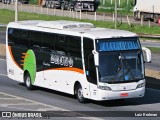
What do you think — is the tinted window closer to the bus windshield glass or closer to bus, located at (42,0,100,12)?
the bus windshield glass

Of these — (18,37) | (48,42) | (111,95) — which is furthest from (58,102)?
(18,37)

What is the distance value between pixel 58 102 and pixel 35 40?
4.63 m

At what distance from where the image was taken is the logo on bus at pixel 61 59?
26.1 meters

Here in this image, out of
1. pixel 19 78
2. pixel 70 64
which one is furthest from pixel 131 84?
pixel 19 78

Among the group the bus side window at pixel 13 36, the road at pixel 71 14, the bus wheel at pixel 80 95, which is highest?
the bus side window at pixel 13 36

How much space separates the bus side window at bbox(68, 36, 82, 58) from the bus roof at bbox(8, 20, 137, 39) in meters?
0.20

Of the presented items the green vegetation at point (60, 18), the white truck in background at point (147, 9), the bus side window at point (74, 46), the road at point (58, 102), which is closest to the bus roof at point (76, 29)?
the bus side window at point (74, 46)

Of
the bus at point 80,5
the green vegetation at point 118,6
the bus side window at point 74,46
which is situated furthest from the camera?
the bus at point 80,5

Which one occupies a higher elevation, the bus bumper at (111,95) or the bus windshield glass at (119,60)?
the bus windshield glass at (119,60)

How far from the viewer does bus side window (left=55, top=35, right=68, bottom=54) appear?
26.4 meters

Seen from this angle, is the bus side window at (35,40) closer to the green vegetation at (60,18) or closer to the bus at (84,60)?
the bus at (84,60)

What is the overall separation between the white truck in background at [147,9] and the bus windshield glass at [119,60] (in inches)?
1896

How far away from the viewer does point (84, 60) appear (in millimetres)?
24922

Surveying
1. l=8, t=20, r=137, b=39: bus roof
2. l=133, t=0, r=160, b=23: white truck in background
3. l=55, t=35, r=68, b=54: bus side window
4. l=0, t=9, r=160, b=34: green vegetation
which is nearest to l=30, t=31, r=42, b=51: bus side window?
l=8, t=20, r=137, b=39: bus roof
